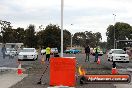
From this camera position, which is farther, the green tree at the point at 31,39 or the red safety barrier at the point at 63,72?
the green tree at the point at 31,39

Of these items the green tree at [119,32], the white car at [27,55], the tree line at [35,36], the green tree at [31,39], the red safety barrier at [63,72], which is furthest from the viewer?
the green tree at [119,32]

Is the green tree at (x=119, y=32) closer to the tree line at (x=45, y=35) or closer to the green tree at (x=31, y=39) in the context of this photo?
the tree line at (x=45, y=35)

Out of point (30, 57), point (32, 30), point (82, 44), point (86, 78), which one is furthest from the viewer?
point (82, 44)

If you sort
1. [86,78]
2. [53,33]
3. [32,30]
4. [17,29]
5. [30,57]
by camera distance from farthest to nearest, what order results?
[17,29], [32,30], [53,33], [30,57], [86,78]

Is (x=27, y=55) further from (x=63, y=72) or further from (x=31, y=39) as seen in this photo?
(x=31, y=39)

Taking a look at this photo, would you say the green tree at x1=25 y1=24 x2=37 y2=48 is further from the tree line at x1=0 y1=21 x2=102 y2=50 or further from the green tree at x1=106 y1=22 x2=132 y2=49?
the green tree at x1=106 y1=22 x2=132 y2=49

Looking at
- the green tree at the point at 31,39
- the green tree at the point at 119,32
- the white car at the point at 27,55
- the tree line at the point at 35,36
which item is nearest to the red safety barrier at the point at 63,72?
the white car at the point at 27,55

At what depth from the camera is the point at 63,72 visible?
55.2ft

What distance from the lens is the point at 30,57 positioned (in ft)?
149

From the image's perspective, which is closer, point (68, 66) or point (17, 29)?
point (68, 66)

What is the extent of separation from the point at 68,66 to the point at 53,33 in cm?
9097

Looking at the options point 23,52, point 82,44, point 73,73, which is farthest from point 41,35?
point 73,73

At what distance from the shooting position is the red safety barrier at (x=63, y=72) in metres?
16.8

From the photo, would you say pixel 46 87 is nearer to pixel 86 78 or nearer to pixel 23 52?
pixel 86 78
